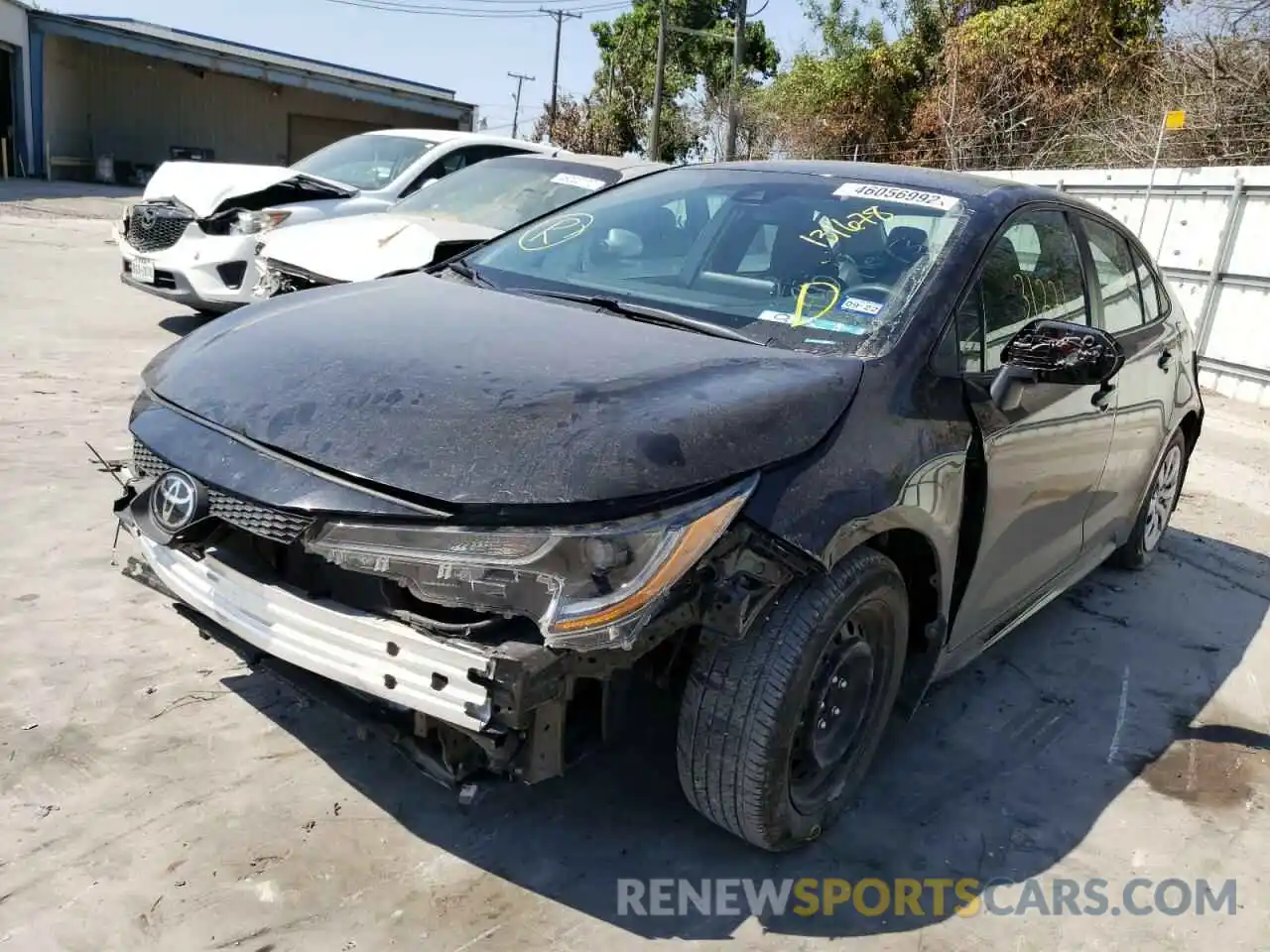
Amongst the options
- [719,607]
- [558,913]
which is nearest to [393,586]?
[719,607]

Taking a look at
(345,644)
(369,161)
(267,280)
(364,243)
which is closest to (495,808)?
(345,644)

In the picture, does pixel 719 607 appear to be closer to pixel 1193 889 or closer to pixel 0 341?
pixel 1193 889

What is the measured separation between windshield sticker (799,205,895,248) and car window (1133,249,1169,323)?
1.70 meters

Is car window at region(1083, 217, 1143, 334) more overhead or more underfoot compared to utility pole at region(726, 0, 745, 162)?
more underfoot

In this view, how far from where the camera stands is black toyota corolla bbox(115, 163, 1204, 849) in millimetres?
2014

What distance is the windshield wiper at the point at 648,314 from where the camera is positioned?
2760 mm

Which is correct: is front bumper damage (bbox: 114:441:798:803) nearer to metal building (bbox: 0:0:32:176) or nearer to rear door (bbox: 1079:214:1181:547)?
rear door (bbox: 1079:214:1181:547)

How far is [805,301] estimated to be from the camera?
2881 millimetres

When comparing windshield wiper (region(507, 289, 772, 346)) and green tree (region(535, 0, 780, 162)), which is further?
green tree (region(535, 0, 780, 162))

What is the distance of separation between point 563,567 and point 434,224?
206 inches

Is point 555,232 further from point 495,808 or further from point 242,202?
point 242,202

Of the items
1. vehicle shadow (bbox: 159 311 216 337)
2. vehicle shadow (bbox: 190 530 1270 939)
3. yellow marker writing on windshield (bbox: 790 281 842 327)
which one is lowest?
vehicle shadow (bbox: 190 530 1270 939)

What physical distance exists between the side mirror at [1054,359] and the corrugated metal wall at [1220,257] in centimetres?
834

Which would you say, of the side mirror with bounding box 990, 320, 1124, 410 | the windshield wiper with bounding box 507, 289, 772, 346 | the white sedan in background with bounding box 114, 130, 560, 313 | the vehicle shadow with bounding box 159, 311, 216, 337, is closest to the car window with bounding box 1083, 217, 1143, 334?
the side mirror with bounding box 990, 320, 1124, 410
